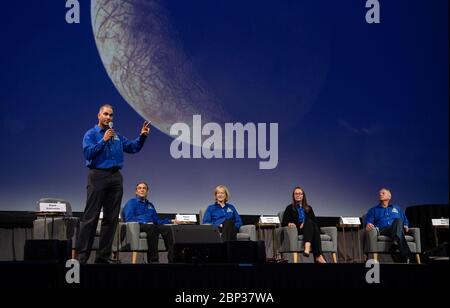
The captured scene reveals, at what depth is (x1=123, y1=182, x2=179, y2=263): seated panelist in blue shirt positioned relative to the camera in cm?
690

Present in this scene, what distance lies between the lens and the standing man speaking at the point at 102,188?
502 centimetres

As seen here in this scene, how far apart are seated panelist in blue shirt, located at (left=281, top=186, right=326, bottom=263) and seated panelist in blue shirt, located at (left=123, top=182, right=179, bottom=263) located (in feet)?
4.22

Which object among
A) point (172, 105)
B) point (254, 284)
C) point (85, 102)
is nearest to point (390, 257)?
point (172, 105)

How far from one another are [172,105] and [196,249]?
3.39 m

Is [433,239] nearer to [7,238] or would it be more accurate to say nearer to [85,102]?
[85,102]

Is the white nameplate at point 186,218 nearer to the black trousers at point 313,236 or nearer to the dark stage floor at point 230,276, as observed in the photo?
the black trousers at point 313,236

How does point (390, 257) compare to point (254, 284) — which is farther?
point (390, 257)

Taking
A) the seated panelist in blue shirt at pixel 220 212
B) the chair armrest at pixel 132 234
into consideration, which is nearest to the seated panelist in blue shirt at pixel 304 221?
the seated panelist in blue shirt at pixel 220 212

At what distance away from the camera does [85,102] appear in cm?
764

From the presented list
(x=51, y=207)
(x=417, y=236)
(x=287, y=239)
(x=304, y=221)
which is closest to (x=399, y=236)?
(x=417, y=236)

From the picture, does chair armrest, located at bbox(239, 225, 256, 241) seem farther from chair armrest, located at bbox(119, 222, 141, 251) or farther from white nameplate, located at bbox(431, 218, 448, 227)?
white nameplate, located at bbox(431, 218, 448, 227)

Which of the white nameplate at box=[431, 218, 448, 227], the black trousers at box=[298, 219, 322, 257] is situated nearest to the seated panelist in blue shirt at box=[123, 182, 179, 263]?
the black trousers at box=[298, 219, 322, 257]

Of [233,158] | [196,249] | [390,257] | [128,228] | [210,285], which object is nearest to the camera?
[210,285]

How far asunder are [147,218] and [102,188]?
215cm
